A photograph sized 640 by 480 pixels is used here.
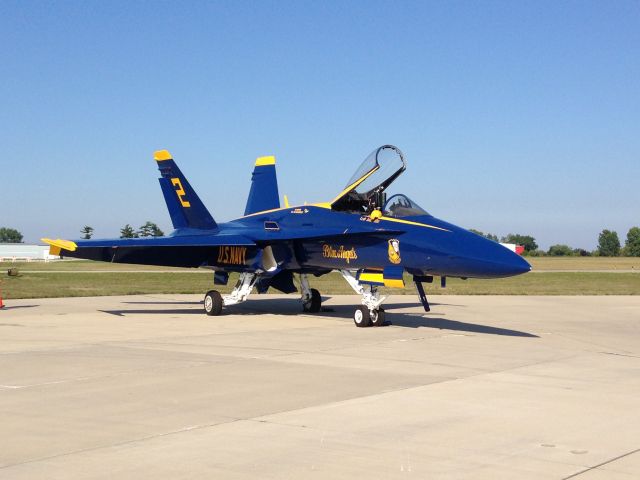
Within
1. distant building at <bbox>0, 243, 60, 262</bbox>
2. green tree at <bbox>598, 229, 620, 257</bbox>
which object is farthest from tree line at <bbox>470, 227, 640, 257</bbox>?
distant building at <bbox>0, 243, 60, 262</bbox>

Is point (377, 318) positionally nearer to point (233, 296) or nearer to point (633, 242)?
point (233, 296)

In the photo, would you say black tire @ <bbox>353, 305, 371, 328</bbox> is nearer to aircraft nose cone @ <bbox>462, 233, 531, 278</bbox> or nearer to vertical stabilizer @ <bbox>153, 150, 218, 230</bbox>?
aircraft nose cone @ <bbox>462, 233, 531, 278</bbox>

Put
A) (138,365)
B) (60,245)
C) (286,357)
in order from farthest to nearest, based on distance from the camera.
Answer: (60,245) → (286,357) → (138,365)

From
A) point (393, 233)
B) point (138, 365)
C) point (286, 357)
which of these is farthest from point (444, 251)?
point (138, 365)

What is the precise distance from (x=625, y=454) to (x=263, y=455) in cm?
268

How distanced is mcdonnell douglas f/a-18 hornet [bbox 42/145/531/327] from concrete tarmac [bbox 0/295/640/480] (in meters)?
1.27

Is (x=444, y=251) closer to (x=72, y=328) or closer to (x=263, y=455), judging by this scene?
(x=72, y=328)

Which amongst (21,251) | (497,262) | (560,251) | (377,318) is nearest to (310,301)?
(377,318)

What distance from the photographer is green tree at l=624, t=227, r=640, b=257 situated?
159462mm

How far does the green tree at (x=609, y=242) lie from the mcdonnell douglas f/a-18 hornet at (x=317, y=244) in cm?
16068

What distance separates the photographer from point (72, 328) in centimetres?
1548

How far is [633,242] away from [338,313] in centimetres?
15729

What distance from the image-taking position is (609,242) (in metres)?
173

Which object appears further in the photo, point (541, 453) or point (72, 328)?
point (72, 328)
